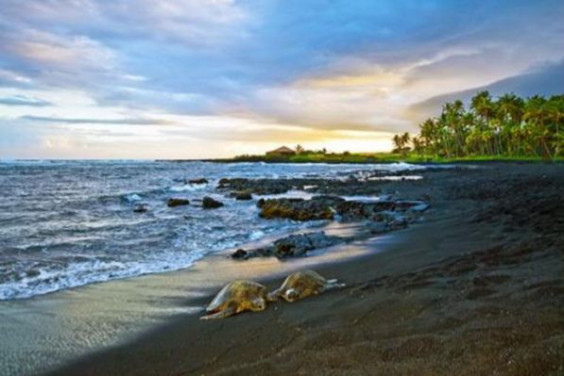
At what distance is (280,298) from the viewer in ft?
26.8

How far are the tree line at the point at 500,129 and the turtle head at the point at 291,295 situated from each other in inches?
2884

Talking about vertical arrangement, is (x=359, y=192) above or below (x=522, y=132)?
below

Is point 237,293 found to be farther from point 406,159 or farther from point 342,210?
point 406,159

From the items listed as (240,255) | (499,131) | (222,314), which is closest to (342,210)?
(240,255)

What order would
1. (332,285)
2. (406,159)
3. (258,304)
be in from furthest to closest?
(406,159), (332,285), (258,304)

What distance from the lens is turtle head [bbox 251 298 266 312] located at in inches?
302

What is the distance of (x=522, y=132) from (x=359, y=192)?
198 feet

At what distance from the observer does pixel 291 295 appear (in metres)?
8.11

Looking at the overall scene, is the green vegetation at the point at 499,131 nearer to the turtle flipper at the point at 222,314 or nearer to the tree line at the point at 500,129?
the tree line at the point at 500,129

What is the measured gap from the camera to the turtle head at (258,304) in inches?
302

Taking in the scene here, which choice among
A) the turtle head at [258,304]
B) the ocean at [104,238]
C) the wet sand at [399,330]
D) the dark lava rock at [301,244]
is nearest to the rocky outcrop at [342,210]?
the ocean at [104,238]

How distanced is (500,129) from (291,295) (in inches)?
3842

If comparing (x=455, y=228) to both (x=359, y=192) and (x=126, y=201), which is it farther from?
(x=126, y=201)

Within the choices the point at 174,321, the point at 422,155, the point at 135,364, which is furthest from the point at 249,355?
the point at 422,155
